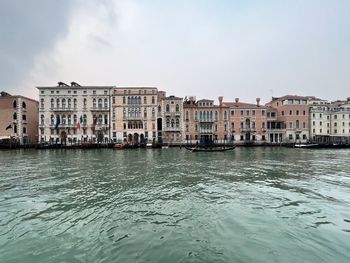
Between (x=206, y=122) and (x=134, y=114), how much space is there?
1590 cm

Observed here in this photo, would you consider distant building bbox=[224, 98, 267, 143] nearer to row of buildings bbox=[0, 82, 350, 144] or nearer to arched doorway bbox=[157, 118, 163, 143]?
row of buildings bbox=[0, 82, 350, 144]

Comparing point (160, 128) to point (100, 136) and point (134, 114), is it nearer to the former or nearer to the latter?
point (134, 114)

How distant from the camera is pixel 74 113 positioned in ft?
162

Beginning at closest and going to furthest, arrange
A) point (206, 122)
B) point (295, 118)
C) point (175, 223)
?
1. point (175, 223)
2. point (206, 122)
3. point (295, 118)

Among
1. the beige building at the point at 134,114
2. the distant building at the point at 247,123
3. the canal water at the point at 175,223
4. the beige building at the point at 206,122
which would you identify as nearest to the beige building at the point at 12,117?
the beige building at the point at 134,114

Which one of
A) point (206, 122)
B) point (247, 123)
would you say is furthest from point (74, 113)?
point (247, 123)

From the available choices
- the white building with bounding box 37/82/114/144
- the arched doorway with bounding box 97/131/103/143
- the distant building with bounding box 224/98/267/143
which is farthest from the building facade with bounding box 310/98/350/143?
the arched doorway with bounding box 97/131/103/143

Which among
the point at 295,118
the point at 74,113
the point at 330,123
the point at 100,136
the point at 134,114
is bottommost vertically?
the point at 100,136

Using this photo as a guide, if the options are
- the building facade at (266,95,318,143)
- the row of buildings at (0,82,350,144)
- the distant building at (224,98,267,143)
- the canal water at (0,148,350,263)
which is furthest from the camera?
the building facade at (266,95,318,143)

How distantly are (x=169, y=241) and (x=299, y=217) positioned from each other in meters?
4.29

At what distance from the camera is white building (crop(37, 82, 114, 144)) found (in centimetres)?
4875

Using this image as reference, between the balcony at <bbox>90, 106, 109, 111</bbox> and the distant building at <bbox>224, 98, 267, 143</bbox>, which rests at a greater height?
the balcony at <bbox>90, 106, 109, 111</bbox>

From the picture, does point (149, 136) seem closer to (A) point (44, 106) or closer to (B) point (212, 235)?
(A) point (44, 106)

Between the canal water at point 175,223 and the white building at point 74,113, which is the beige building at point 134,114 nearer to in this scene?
the white building at point 74,113
